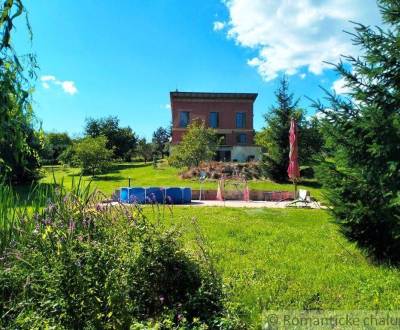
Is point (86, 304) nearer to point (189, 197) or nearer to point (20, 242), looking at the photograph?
point (20, 242)

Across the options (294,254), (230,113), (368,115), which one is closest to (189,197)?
(294,254)

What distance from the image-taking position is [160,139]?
78500mm

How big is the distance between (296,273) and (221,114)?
46771 mm

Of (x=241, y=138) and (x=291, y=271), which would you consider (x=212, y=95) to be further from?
(x=291, y=271)

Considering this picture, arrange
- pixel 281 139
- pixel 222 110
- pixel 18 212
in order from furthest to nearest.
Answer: pixel 222 110 → pixel 281 139 → pixel 18 212

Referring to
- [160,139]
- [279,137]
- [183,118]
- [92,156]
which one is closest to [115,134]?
[183,118]

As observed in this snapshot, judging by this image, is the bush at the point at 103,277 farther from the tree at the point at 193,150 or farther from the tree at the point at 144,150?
the tree at the point at 144,150

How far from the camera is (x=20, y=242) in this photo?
12.7 ft

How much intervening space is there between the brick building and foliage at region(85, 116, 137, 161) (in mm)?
12186

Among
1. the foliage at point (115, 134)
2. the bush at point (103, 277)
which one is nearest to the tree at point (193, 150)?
the foliage at point (115, 134)

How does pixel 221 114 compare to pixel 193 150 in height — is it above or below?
above

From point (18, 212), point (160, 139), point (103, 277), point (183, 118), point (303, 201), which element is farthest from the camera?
point (160, 139)

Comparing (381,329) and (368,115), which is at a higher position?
(368,115)

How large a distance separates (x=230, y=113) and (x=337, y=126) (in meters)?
45.7
